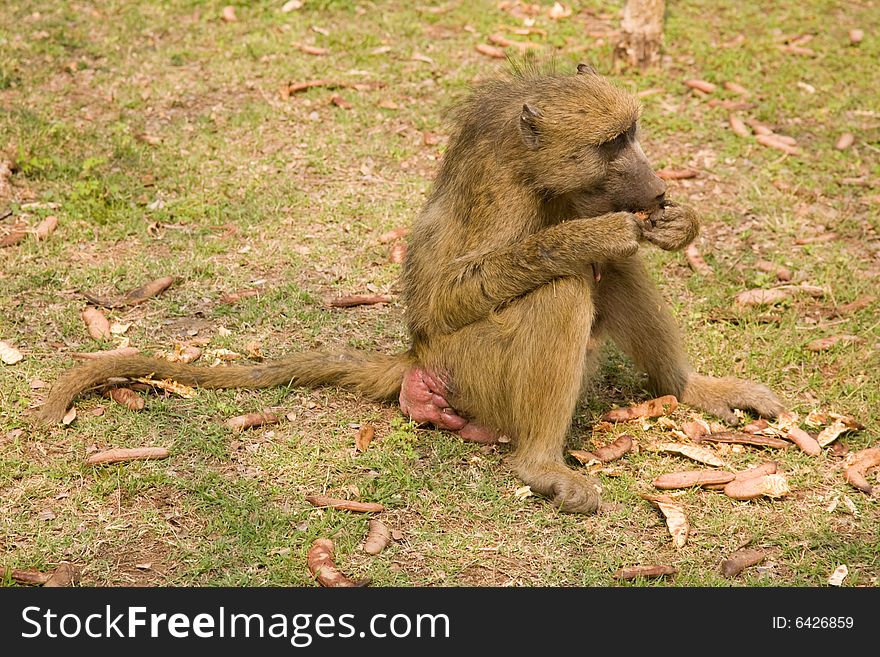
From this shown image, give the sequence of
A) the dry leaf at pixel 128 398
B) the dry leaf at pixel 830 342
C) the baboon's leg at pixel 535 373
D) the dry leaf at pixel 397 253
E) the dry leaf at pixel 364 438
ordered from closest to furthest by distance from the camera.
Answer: the baboon's leg at pixel 535 373
the dry leaf at pixel 364 438
the dry leaf at pixel 128 398
the dry leaf at pixel 830 342
the dry leaf at pixel 397 253

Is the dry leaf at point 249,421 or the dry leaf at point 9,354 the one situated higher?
the dry leaf at point 249,421

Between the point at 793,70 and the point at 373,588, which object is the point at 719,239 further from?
the point at 373,588

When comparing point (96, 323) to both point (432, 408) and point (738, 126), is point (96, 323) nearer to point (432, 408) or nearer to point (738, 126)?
point (432, 408)

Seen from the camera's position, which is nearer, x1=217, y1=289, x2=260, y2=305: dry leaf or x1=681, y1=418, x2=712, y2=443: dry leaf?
x1=681, y1=418, x2=712, y2=443: dry leaf

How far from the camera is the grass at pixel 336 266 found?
401cm

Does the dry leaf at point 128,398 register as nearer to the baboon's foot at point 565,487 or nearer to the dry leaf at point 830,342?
the baboon's foot at point 565,487


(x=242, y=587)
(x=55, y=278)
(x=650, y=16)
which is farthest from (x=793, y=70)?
(x=242, y=587)

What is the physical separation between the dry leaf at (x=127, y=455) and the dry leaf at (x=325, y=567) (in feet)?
2.84

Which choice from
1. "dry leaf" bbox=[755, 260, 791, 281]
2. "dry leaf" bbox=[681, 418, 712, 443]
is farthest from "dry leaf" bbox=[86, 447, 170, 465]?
"dry leaf" bbox=[755, 260, 791, 281]

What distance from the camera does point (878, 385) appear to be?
5059mm

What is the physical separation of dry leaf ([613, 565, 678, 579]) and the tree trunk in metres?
5.16

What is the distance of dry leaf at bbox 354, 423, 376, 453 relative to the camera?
4.50 m

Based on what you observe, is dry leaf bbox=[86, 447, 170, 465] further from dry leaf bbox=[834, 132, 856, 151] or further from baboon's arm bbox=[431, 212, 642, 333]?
dry leaf bbox=[834, 132, 856, 151]

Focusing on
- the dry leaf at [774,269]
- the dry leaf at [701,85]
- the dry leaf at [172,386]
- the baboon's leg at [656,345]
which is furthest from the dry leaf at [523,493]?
the dry leaf at [701,85]
